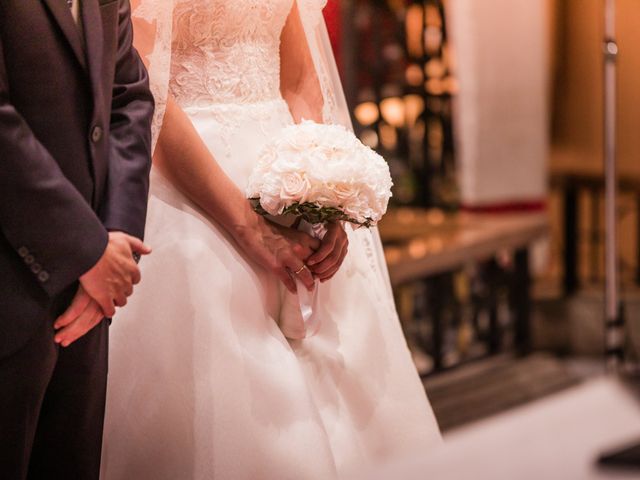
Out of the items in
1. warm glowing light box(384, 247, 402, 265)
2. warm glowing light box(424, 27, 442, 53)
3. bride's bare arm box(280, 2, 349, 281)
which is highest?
bride's bare arm box(280, 2, 349, 281)

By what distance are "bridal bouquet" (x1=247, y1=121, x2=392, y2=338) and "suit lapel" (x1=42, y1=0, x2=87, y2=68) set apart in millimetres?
432

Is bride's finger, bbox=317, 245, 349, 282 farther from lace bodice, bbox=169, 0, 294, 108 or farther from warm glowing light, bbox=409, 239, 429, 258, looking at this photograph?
warm glowing light, bbox=409, 239, 429, 258

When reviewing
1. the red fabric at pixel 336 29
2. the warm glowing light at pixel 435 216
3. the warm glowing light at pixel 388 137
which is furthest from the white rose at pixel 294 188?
the warm glowing light at pixel 435 216

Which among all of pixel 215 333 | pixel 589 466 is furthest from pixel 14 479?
pixel 589 466

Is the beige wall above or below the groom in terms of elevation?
below

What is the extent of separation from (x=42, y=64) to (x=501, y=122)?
3525 millimetres

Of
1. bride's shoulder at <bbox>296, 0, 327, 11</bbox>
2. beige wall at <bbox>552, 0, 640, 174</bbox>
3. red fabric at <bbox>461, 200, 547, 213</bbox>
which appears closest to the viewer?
bride's shoulder at <bbox>296, 0, 327, 11</bbox>

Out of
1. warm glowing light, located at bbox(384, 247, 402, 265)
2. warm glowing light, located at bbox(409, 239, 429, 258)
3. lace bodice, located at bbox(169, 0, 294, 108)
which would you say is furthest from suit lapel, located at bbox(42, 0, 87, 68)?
warm glowing light, located at bbox(409, 239, 429, 258)

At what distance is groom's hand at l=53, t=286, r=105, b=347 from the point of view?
5.55 feet

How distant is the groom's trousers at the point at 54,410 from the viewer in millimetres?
1668

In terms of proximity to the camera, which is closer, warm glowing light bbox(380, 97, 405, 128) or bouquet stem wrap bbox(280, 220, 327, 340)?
bouquet stem wrap bbox(280, 220, 327, 340)

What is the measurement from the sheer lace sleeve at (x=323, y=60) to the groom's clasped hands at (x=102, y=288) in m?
0.70

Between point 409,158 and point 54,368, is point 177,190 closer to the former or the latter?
point 54,368

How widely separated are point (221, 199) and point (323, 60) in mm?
454
